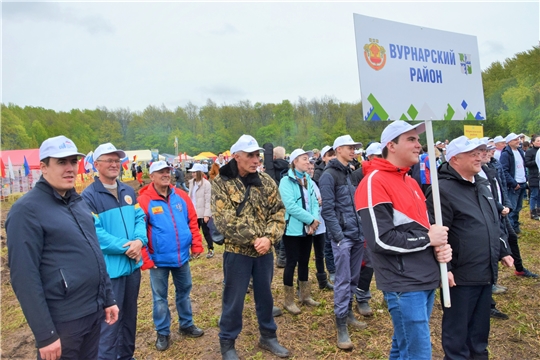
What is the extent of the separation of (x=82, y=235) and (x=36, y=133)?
6861 centimetres

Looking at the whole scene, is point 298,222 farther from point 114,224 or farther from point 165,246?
point 114,224

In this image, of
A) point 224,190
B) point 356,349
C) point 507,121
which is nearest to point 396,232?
point 224,190

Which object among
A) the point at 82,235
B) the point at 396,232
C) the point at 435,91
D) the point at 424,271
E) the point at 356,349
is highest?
the point at 435,91

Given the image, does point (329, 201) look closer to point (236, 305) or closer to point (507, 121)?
point (236, 305)

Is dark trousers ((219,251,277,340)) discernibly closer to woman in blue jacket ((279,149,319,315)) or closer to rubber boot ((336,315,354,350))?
rubber boot ((336,315,354,350))

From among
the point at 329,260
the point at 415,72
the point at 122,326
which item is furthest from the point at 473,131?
the point at 122,326

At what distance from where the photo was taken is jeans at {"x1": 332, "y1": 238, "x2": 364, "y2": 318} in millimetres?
3820

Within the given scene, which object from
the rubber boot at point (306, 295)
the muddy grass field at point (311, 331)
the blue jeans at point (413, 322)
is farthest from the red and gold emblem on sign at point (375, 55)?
the rubber boot at point (306, 295)

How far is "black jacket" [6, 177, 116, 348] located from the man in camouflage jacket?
118cm

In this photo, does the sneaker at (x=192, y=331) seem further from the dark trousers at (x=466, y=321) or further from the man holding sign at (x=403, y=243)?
the dark trousers at (x=466, y=321)

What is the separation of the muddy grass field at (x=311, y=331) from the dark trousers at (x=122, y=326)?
504 mm

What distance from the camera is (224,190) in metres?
3.41

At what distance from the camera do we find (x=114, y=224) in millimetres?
3285

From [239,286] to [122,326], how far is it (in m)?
1.17
